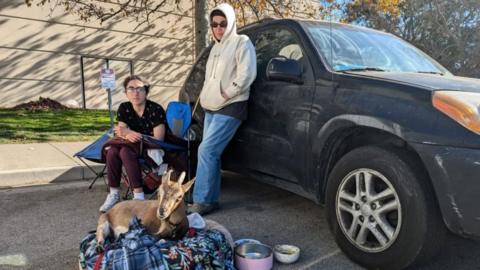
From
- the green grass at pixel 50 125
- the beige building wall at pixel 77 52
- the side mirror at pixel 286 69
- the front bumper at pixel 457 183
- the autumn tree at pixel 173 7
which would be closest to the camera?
the front bumper at pixel 457 183

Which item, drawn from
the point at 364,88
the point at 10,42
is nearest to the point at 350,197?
the point at 364,88

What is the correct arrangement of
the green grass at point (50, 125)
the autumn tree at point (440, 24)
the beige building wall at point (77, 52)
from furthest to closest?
1. the autumn tree at point (440, 24)
2. the beige building wall at point (77, 52)
3. the green grass at point (50, 125)

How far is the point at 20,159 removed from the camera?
5.86m

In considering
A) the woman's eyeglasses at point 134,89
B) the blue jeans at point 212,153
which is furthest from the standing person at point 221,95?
the woman's eyeglasses at point 134,89

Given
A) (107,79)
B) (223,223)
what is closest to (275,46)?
(223,223)

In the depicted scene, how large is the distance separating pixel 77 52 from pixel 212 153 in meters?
9.60

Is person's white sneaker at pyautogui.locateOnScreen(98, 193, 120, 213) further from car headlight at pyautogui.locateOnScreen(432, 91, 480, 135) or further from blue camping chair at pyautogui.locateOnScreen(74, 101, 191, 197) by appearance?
car headlight at pyautogui.locateOnScreen(432, 91, 480, 135)

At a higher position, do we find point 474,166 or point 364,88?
point 364,88

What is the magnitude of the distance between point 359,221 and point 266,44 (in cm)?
200

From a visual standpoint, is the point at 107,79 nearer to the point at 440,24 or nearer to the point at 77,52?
the point at 77,52

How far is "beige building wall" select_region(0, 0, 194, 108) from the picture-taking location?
36.9 ft

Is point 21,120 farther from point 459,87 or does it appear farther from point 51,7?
point 459,87

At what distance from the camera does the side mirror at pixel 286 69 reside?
11.4 ft

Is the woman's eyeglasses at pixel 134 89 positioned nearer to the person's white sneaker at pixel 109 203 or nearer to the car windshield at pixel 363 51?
the person's white sneaker at pixel 109 203
